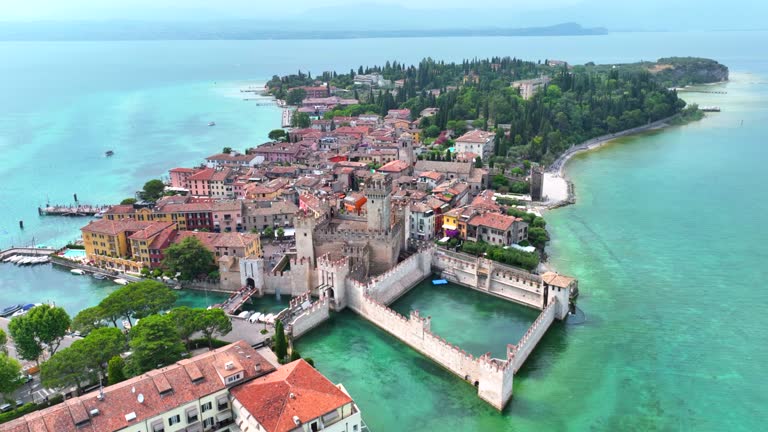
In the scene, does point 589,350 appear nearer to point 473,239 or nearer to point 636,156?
point 473,239

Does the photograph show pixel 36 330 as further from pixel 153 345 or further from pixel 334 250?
pixel 334 250

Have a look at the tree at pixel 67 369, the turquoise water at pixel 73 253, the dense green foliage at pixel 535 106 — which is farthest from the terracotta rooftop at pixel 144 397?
the dense green foliage at pixel 535 106

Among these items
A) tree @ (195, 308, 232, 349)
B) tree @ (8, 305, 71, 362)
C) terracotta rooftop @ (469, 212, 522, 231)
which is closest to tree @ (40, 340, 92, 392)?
tree @ (8, 305, 71, 362)

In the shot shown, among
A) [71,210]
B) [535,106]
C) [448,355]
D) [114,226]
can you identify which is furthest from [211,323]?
[535,106]

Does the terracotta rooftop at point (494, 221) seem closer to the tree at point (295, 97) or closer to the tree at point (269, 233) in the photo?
the tree at point (269, 233)

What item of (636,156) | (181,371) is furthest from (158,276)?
(636,156)

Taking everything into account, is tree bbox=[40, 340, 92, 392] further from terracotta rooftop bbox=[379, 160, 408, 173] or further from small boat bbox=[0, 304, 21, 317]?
terracotta rooftop bbox=[379, 160, 408, 173]
